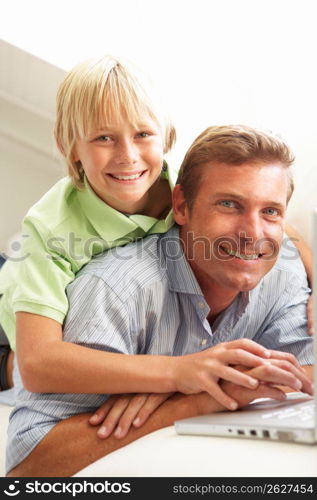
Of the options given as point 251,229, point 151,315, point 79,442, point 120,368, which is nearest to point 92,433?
point 79,442

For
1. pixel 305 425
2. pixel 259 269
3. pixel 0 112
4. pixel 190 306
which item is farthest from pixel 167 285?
pixel 0 112

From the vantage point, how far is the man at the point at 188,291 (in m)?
1.39

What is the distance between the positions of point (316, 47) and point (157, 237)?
1056mm

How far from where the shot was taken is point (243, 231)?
147 centimetres

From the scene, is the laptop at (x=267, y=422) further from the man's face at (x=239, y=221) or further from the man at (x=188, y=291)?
the man's face at (x=239, y=221)

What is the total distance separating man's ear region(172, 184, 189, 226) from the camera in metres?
1.58

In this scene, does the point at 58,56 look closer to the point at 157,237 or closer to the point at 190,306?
the point at 157,237

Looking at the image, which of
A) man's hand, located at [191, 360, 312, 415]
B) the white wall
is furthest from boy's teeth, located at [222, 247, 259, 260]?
the white wall

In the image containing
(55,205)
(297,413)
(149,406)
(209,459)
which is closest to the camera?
(209,459)

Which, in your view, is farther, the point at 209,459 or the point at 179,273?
the point at 179,273

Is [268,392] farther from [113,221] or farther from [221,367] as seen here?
[113,221]

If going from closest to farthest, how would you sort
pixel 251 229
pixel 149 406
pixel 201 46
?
pixel 149 406
pixel 251 229
pixel 201 46

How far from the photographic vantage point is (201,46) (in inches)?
100

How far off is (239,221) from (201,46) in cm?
123
